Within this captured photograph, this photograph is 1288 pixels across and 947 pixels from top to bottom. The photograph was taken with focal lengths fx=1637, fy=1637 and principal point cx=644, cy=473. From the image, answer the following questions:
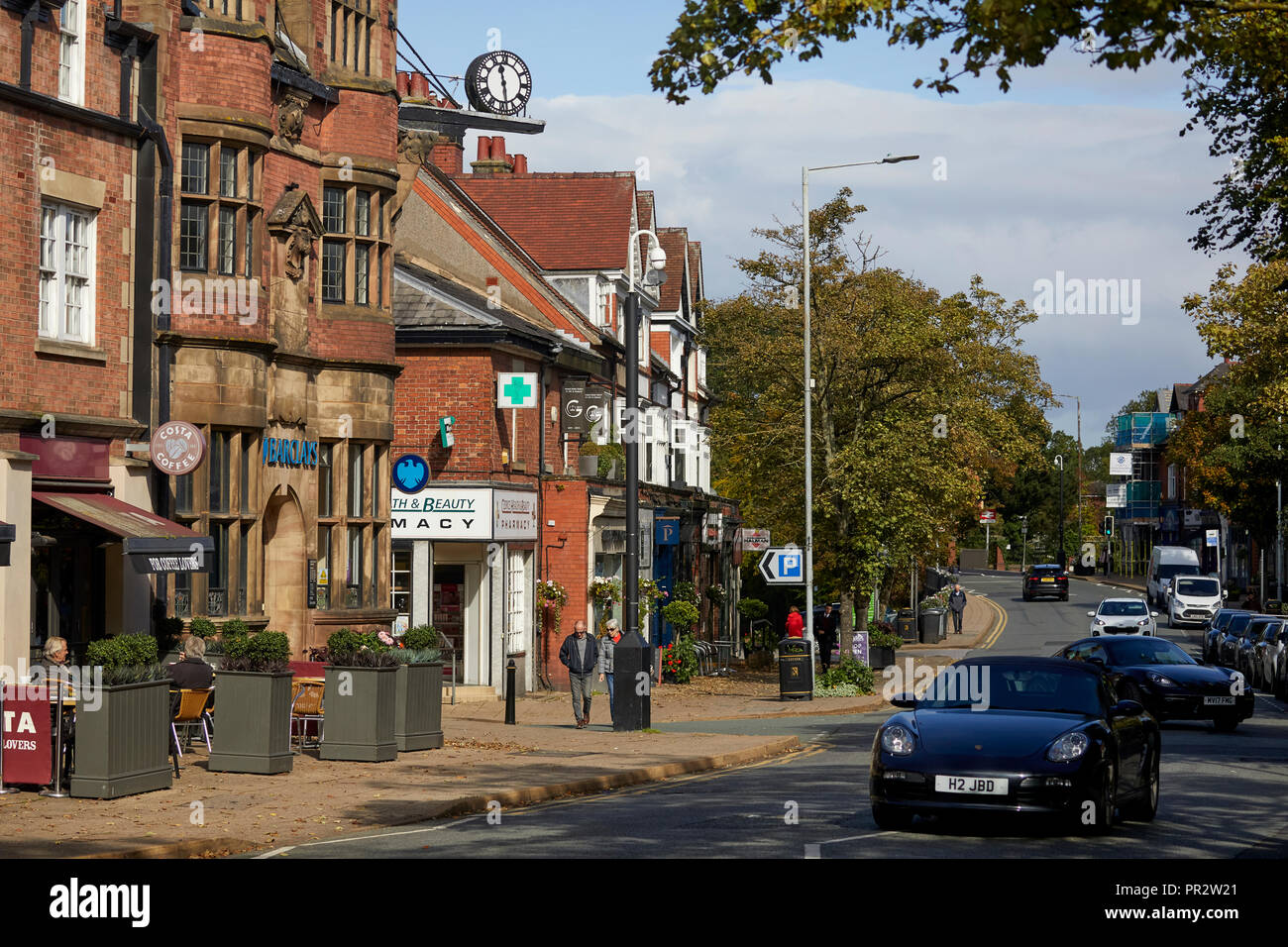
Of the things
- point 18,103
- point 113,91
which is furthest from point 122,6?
point 18,103

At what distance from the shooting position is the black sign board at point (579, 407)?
36156 mm

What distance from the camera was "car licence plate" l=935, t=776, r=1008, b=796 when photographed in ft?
38.2

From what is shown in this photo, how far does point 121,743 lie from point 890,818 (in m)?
7.18

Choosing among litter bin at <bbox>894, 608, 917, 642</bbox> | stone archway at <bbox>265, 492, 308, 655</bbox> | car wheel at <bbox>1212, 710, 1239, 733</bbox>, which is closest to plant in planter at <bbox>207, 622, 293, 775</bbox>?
stone archway at <bbox>265, 492, 308, 655</bbox>

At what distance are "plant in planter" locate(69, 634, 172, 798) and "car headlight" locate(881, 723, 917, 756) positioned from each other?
22.9ft

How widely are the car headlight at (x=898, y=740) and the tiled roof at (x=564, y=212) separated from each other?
99.2ft

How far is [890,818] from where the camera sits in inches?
489

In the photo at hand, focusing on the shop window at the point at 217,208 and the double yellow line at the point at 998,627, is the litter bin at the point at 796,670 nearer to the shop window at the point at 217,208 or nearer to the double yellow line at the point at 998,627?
the shop window at the point at 217,208

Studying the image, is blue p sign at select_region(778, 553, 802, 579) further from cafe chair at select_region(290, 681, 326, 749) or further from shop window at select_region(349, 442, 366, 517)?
cafe chair at select_region(290, 681, 326, 749)

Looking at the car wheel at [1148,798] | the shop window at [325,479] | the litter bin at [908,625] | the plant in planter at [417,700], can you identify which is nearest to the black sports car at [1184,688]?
the plant in planter at [417,700]

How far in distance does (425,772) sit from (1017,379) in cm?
5088

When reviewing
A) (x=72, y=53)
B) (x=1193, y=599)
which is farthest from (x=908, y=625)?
(x=72, y=53)
